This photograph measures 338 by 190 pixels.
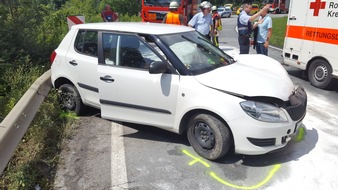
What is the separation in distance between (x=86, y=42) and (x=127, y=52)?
0.97 meters

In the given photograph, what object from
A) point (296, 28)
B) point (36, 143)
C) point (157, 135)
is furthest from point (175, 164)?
point (296, 28)

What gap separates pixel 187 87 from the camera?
12.8 feet

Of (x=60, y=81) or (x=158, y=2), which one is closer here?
(x=60, y=81)

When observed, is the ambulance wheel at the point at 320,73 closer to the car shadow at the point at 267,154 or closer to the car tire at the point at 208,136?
the car shadow at the point at 267,154

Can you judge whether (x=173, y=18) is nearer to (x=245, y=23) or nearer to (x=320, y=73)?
(x=245, y=23)

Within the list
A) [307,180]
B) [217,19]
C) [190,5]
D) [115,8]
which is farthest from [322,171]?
[115,8]

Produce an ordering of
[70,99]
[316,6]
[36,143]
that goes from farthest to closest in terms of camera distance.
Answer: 1. [316,6]
2. [70,99]
3. [36,143]

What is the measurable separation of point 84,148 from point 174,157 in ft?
4.15

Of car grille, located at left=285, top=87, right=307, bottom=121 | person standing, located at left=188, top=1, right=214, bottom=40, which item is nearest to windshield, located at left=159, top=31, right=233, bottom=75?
car grille, located at left=285, top=87, right=307, bottom=121

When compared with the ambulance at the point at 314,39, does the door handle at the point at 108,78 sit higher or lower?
lower

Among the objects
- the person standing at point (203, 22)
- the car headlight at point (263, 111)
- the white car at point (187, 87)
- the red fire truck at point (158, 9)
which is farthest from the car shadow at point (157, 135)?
the red fire truck at point (158, 9)

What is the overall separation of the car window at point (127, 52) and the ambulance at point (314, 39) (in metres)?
4.41

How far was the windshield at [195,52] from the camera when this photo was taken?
418 cm

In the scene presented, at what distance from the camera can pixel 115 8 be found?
68.1 ft
